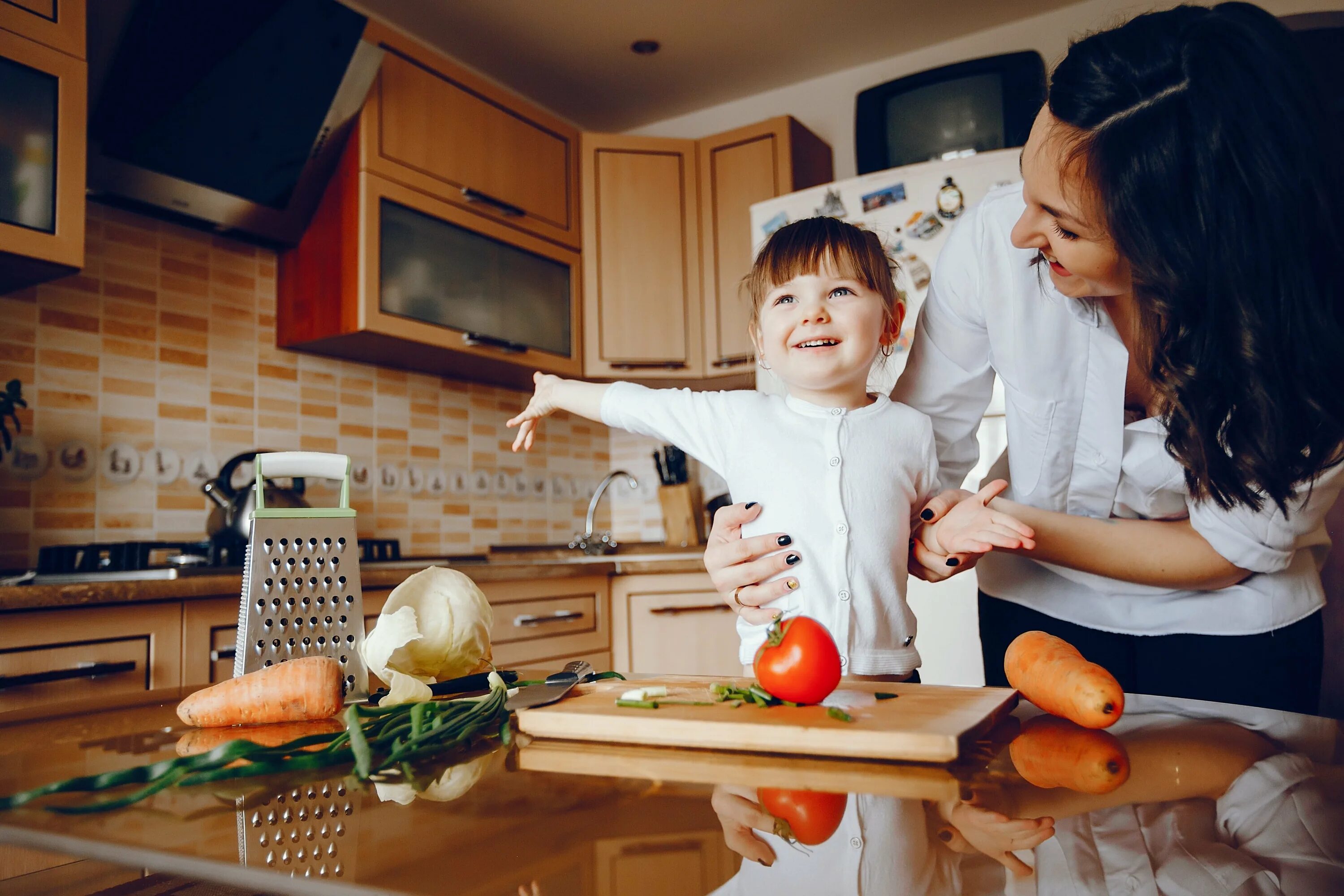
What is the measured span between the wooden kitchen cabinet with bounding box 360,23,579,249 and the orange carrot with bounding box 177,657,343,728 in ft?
6.30

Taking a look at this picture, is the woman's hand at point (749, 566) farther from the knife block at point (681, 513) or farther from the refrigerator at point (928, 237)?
the knife block at point (681, 513)

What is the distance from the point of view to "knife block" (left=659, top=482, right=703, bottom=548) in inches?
127

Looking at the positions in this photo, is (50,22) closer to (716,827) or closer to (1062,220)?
(1062,220)

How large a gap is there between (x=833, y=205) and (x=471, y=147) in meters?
1.08

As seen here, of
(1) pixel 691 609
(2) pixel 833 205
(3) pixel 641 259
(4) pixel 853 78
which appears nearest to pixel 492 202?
(3) pixel 641 259

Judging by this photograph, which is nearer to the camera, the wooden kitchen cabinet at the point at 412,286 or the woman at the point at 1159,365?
the woman at the point at 1159,365

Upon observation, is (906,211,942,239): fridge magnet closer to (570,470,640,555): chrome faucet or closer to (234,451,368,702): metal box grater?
(570,470,640,555): chrome faucet

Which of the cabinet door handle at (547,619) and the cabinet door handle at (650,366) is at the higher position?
the cabinet door handle at (650,366)

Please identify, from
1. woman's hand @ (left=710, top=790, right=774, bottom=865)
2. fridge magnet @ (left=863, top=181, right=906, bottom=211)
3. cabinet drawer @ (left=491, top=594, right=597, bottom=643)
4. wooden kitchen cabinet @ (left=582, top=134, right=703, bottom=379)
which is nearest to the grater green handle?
woman's hand @ (left=710, top=790, right=774, bottom=865)

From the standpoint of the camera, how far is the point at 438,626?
76 cm

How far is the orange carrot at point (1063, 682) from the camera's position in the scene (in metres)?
0.59

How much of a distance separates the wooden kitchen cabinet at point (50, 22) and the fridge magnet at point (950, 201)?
1.96 meters

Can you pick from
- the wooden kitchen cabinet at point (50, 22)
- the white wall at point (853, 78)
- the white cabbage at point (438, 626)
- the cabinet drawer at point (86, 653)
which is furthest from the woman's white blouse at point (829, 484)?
the white wall at point (853, 78)

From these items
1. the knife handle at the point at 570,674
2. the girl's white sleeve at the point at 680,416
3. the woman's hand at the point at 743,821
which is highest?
the girl's white sleeve at the point at 680,416
